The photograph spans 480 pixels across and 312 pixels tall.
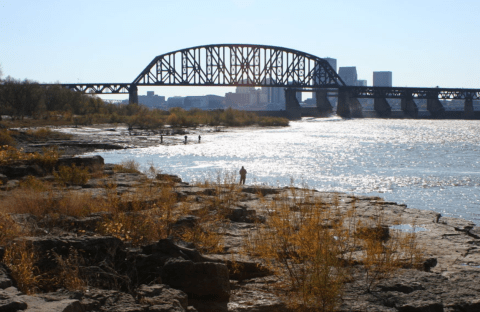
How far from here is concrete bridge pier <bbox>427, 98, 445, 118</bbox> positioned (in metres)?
155

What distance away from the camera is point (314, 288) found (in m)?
7.03

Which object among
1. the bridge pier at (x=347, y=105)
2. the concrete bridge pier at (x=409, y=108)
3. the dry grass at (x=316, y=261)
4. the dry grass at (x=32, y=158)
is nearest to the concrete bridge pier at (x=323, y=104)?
the bridge pier at (x=347, y=105)

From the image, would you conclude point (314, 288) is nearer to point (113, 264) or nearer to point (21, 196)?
point (113, 264)

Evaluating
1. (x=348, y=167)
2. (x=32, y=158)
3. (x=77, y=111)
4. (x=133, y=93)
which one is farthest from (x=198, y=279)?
(x=133, y=93)

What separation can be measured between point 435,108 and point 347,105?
25762 millimetres

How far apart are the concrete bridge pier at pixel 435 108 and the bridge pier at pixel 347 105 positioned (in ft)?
66.6

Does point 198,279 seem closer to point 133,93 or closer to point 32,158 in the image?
point 32,158

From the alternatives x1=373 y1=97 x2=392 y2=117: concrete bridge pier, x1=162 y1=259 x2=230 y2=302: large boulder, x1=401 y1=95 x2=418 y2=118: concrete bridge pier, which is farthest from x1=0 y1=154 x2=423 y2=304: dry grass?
x1=373 y1=97 x2=392 y2=117: concrete bridge pier

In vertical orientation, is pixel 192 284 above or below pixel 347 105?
below

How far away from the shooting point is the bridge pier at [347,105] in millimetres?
155375

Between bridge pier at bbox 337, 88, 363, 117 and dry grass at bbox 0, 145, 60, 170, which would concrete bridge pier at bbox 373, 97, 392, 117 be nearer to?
bridge pier at bbox 337, 88, 363, 117

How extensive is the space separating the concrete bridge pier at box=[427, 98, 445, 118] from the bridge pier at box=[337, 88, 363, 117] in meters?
20.3

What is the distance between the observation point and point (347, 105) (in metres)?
158

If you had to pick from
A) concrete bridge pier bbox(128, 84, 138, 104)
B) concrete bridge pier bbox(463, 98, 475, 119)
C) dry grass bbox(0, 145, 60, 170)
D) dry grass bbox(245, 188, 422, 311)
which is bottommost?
dry grass bbox(245, 188, 422, 311)
